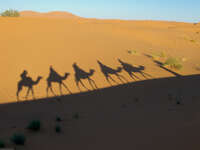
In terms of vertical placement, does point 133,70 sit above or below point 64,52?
below

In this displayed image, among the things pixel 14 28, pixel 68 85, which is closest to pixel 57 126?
pixel 68 85

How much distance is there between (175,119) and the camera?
299 inches

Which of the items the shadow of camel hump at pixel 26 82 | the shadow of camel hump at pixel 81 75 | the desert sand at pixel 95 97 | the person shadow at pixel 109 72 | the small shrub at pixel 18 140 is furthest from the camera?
the person shadow at pixel 109 72

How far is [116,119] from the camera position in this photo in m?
8.02

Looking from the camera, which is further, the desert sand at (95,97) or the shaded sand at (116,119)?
the desert sand at (95,97)

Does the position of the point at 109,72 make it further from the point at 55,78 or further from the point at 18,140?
the point at 18,140

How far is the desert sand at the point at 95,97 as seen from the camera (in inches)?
251

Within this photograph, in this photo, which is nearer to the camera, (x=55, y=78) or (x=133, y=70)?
(x=55, y=78)

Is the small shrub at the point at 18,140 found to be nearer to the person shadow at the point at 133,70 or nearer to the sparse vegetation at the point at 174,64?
the person shadow at the point at 133,70

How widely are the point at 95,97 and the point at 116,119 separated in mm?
3226

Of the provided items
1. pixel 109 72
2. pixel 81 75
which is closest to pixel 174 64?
pixel 109 72

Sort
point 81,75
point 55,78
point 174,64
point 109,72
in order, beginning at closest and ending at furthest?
point 55,78 < point 81,75 < point 109,72 < point 174,64

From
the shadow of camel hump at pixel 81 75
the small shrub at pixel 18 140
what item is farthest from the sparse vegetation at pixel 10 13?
the small shrub at pixel 18 140

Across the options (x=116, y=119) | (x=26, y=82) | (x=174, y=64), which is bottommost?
(x=26, y=82)
